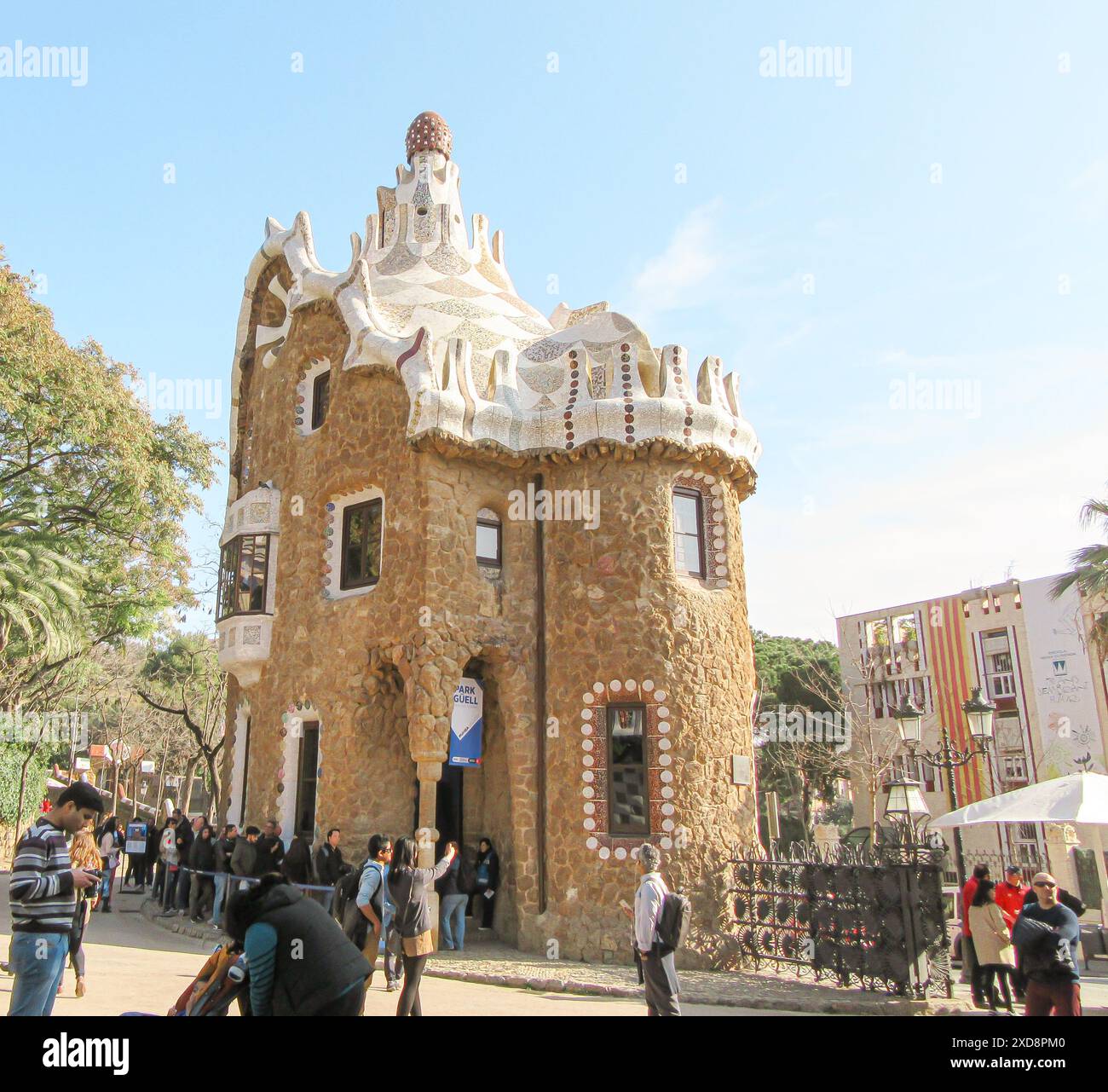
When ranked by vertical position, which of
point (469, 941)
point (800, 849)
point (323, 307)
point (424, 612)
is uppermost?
point (323, 307)

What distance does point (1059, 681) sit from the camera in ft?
118

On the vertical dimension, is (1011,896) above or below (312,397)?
below

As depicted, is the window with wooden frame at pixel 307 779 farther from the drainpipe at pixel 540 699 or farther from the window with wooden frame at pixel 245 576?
the drainpipe at pixel 540 699

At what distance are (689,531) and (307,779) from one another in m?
7.15

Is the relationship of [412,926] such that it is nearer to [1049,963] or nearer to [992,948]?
[1049,963]

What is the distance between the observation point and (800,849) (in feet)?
48.0

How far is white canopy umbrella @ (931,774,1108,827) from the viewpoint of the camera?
11.1 meters

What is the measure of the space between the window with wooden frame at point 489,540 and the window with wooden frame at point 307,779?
3730 millimetres

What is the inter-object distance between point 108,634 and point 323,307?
11650mm

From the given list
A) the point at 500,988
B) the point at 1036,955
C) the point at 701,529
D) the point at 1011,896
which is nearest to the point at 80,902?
the point at 500,988

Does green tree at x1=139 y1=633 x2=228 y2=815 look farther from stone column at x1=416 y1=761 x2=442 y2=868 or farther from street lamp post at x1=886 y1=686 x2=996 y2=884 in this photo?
street lamp post at x1=886 y1=686 x2=996 y2=884

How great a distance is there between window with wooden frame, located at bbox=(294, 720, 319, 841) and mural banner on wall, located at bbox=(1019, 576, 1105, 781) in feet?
91.6
